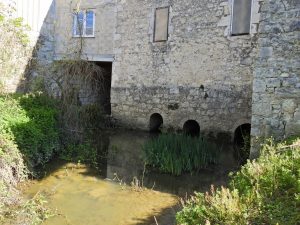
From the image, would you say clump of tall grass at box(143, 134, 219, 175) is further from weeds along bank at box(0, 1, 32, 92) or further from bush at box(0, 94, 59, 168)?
weeds along bank at box(0, 1, 32, 92)

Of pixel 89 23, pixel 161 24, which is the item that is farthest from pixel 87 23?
pixel 161 24

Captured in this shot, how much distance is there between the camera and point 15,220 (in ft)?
14.0

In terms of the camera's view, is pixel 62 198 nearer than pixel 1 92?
Yes

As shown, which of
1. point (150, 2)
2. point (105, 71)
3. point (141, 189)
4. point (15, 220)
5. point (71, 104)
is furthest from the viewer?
point (105, 71)

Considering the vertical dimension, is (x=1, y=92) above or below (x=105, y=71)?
below

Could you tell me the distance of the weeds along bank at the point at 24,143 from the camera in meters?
4.59

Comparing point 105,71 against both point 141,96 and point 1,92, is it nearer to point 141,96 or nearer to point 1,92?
point 141,96

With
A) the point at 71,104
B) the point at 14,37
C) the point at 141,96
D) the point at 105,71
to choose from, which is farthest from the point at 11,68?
the point at 105,71

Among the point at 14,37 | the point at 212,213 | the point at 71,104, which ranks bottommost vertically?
the point at 212,213

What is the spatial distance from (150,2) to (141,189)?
672 centimetres

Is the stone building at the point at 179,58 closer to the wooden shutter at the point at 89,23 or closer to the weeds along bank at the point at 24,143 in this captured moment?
the wooden shutter at the point at 89,23

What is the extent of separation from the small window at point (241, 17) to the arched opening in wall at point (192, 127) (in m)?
2.85

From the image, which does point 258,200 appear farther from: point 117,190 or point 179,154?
point 179,154

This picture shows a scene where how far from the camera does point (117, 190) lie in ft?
18.8
